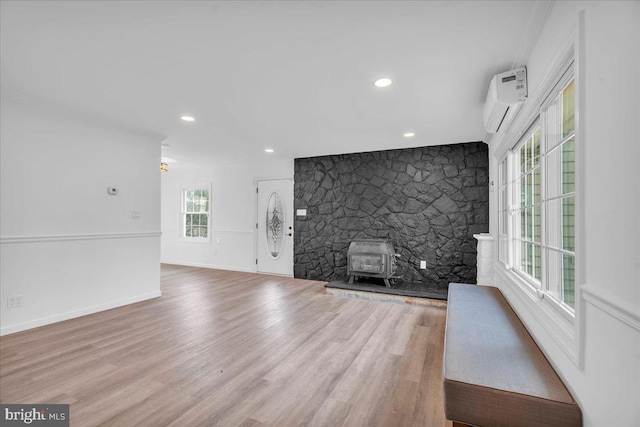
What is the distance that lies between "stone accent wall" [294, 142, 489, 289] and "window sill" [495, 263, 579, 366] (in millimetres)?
1789

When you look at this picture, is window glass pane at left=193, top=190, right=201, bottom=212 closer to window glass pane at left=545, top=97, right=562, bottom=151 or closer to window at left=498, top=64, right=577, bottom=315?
window at left=498, top=64, right=577, bottom=315

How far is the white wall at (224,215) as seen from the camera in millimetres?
6199

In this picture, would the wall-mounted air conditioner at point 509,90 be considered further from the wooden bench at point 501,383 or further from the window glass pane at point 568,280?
the wooden bench at point 501,383

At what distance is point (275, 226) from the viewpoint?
19.6 ft

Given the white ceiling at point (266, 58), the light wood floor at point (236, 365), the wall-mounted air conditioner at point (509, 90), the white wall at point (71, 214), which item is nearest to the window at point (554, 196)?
the wall-mounted air conditioner at point (509, 90)

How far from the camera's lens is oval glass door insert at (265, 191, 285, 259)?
593 centimetres

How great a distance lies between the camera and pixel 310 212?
5523mm

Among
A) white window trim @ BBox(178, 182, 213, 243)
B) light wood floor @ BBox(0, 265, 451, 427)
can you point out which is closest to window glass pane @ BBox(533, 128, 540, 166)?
light wood floor @ BBox(0, 265, 451, 427)

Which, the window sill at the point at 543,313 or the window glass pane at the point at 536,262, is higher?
the window glass pane at the point at 536,262

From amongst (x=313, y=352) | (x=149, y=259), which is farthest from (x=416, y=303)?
(x=149, y=259)

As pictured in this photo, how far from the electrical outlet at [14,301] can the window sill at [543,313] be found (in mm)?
4384

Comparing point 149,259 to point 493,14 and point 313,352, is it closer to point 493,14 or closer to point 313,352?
point 313,352

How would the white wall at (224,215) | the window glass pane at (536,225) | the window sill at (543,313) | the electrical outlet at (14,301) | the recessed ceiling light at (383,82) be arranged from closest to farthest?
the window sill at (543,313), the window glass pane at (536,225), the recessed ceiling light at (383,82), the electrical outlet at (14,301), the white wall at (224,215)

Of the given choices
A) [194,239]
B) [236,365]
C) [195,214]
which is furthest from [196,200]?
[236,365]
